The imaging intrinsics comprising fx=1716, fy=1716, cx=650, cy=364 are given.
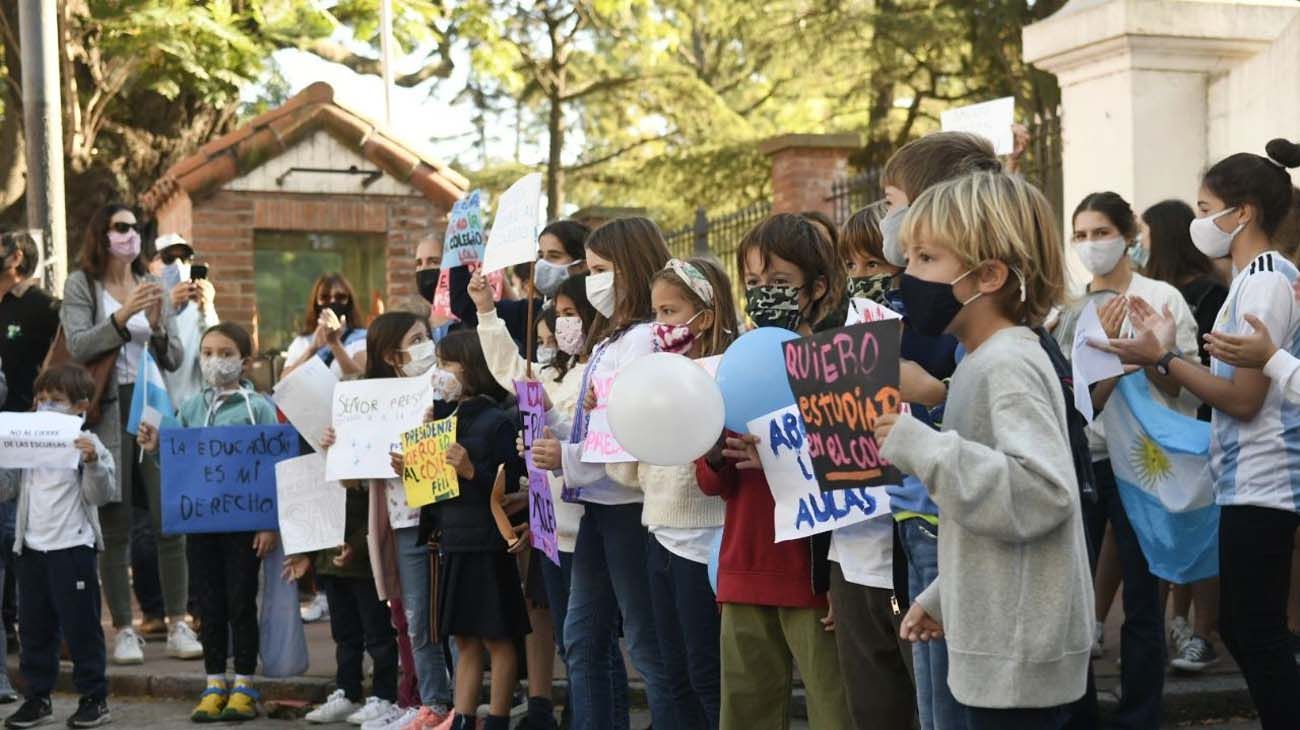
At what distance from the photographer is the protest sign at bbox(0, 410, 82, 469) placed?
784 cm

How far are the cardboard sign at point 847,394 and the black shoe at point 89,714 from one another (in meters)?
4.91

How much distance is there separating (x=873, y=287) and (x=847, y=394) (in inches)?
35.4

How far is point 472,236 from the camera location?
7.62 metres

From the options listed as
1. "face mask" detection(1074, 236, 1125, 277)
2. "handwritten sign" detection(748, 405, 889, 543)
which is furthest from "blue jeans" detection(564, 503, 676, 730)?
"face mask" detection(1074, 236, 1125, 277)

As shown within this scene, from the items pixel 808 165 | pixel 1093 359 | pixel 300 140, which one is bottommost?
pixel 1093 359

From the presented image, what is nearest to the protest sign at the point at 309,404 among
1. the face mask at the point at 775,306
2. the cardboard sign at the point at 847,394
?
the face mask at the point at 775,306

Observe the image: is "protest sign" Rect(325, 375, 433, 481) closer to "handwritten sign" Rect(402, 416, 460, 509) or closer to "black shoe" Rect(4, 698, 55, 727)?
"handwritten sign" Rect(402, 416, 460, 509)

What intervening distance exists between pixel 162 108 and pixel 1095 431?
14.5 meters

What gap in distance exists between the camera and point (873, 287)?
4.93 m

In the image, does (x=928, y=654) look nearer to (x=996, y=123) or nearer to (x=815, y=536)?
(x=815, y=536)

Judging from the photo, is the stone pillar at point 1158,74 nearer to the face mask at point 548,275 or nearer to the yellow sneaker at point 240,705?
the face mask at point 548,275

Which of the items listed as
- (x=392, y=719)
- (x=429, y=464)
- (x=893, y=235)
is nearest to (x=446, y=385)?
(x=429, y=464)

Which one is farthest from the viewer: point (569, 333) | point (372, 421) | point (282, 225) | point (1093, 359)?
point (282, 225)

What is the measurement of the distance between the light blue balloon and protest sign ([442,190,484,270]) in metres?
2.85
